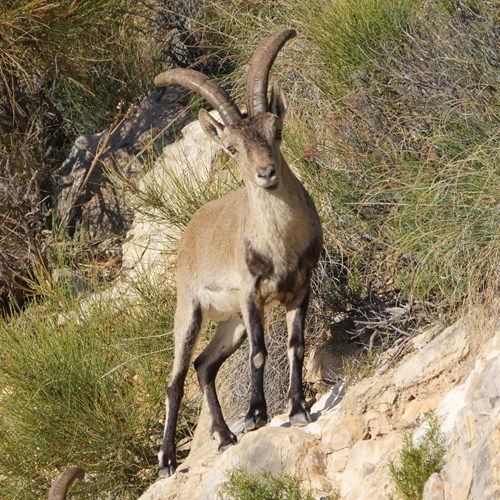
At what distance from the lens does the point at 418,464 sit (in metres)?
5.93

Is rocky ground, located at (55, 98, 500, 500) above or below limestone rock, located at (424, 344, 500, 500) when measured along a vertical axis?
below

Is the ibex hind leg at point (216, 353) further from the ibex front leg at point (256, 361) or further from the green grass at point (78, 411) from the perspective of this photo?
the green grass at point (78, 411)

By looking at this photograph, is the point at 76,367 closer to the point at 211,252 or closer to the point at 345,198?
the point at 211,252

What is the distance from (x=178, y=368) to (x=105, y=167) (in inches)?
219

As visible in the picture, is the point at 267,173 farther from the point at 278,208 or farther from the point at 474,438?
the point at 474,438

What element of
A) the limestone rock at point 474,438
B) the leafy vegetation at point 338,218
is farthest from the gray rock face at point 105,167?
the limestone rock at point 474,438

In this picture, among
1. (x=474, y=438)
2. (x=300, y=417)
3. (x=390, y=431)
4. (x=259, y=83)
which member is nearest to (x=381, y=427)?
(x=390, y=431)

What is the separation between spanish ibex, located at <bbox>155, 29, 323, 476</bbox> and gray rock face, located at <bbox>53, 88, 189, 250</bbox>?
5.46m

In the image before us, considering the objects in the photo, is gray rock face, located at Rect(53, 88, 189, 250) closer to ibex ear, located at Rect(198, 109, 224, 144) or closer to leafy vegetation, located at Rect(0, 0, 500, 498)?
leafy vegetation, located at Rect(0, 0, 500, 498)

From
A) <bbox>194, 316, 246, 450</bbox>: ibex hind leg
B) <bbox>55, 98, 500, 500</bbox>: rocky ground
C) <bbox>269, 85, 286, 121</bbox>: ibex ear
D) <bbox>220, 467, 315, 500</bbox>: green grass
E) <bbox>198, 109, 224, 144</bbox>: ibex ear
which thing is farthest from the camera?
<bbox>194, 316, 246, 450</bbox>: ibex hind leg

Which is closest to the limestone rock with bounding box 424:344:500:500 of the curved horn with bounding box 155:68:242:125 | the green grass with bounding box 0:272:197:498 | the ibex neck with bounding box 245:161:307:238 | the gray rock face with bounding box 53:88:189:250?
the ibex neck with bounding box 245:161:307:238

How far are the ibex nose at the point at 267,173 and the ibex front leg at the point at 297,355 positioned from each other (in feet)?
2.75

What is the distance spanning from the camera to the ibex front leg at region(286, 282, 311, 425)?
739 cm

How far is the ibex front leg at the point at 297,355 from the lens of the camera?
7.39 meters
